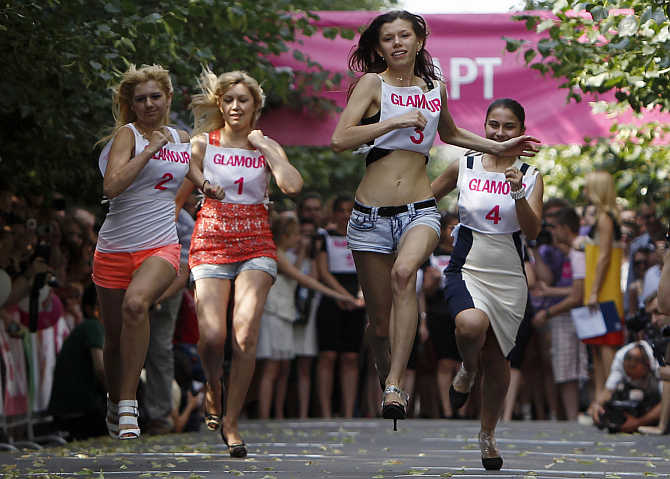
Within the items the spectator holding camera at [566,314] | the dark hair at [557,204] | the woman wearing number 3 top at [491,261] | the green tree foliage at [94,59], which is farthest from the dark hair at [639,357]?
the woman wearing number 3 top at [491,261]

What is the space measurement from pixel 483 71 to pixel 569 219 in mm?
2562

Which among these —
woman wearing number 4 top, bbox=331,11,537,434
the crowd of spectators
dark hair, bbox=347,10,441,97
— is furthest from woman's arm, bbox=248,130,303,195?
the crowd of spectators

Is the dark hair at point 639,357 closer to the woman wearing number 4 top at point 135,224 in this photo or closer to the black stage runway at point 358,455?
the black stage runway at point 358,455

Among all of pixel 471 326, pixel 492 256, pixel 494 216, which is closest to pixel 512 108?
pixel 494 216

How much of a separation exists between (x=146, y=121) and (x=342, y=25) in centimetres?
471

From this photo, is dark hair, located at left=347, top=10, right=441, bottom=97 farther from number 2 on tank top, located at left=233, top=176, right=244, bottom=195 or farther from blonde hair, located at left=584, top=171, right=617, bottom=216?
blonde hair, located at left=584, top=171, right=617, bottom=216

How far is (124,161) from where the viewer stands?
781 centimetres

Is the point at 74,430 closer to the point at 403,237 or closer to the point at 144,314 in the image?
the point at 144,314

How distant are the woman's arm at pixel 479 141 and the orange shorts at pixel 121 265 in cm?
185

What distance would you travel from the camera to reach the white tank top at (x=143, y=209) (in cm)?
793

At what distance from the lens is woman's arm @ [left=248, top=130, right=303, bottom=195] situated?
316 inches

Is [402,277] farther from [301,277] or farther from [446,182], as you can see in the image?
[301,277]

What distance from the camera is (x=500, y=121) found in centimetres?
802

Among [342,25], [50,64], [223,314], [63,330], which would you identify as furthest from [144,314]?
[342,25]
